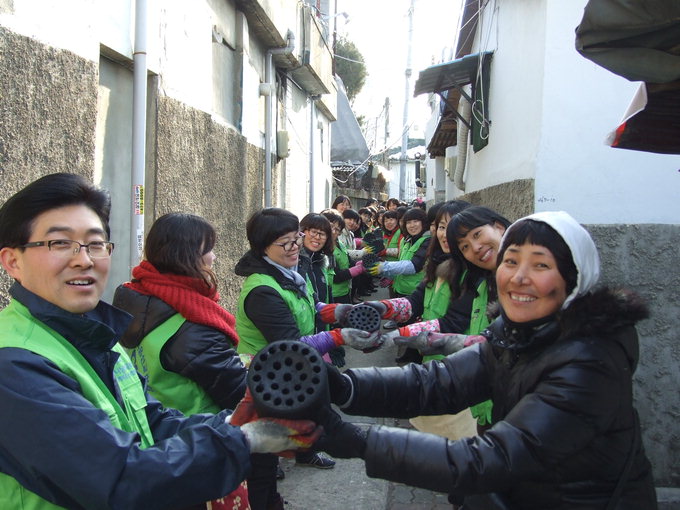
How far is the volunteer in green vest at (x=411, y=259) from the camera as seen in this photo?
630 cm

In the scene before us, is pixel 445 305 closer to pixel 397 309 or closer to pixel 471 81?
pixel 397 309

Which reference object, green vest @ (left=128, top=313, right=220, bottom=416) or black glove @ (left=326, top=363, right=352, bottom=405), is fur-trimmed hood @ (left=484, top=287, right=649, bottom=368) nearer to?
black glove @ (left=326, top=363, right=352, bottom=405)

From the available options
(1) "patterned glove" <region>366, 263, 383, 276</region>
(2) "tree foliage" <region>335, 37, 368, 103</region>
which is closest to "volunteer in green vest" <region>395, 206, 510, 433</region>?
(1) "patterned glove" <region>366, 263, 383, 276</region>

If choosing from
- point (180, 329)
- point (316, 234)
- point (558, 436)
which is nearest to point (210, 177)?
point (316, 234)

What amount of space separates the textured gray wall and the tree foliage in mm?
22215

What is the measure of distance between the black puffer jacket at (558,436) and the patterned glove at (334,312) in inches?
86.4

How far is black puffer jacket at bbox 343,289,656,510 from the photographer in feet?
5.13

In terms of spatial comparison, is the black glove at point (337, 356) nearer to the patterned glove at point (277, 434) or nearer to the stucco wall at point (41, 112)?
the stucco wall at point (41, 112)

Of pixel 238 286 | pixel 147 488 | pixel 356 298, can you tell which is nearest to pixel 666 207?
pixel 147 488

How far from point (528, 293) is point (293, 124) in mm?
9541

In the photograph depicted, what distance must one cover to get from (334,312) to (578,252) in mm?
2470

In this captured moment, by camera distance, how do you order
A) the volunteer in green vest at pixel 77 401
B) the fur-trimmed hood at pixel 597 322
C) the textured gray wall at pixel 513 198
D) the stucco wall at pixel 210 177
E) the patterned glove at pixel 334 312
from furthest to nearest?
the stucco wall at pixel 210 177, the textured gray wall at pixel 513 198, the patterned glove at pixel 334 312, the fur-trimmed hood at pixel 597 322, the volunteer in green vest at pixel 77 401

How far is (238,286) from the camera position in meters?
7.03

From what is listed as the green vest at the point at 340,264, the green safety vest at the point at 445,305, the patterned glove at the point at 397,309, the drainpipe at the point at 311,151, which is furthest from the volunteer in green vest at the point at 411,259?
the drainpipe at the point at 311,151
